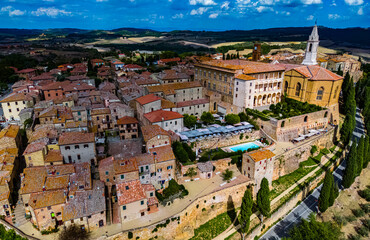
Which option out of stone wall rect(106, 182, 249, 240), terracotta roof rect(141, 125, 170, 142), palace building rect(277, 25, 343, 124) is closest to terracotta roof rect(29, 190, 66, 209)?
stone wall rect(106, 182, 249, 240)

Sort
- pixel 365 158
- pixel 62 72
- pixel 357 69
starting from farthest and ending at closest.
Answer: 1. pixel 357 69
2. pixel 62 72
3. pixel 365 158

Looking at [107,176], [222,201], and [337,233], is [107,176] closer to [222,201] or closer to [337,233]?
[222,201]

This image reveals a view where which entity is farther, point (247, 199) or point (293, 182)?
point (293, 182)

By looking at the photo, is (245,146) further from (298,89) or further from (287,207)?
(298,89)

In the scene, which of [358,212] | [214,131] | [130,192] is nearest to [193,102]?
[214,131]

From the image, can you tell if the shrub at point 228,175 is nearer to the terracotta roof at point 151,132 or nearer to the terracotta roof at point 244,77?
the terracotta roof at point 151,132

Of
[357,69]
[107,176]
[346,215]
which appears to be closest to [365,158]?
[346,215]

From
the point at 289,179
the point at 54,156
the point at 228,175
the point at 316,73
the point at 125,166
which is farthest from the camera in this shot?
the point at 316,73
